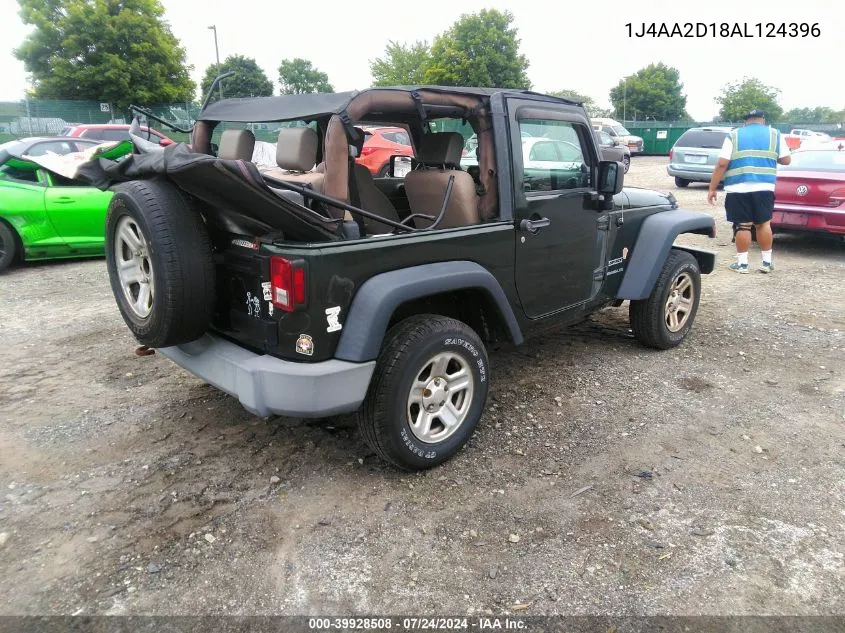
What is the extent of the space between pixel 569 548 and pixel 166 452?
2.17 m

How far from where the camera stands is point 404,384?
2938 millimetres

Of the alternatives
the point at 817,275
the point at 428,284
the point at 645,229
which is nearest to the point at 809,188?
the point at 817,275

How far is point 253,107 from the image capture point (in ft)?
11.4

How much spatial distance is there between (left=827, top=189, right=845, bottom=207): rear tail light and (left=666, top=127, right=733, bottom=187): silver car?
7.71m

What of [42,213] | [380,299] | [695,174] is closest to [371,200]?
[380,299]

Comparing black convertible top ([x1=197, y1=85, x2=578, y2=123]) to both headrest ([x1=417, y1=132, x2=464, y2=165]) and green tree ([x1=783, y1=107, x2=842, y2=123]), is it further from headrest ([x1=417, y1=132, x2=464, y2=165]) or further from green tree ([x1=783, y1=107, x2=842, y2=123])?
green tree ([x1=783, y1=107, x2=842, y2=123])

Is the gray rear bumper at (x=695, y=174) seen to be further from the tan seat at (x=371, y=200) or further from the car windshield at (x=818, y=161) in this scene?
the tan seat at (x=371, y=200)

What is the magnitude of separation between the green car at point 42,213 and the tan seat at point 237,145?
435 cm

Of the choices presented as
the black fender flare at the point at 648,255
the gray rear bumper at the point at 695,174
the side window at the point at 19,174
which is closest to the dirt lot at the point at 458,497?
the black fender flare at the point at 648,255

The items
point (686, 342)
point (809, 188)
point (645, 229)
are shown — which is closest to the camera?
point (645, 229)

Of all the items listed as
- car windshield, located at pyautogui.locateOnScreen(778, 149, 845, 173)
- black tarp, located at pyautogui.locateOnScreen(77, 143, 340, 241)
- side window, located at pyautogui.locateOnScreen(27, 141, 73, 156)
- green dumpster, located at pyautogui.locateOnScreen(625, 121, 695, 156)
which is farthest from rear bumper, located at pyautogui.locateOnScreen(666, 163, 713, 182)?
green dumpster, located at pyautogui.locateOnScreen(625, 121, 695, 156)

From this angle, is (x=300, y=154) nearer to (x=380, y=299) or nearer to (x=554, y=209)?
(x=380, y=299)

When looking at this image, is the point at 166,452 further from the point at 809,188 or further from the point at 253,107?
the point at 809,188

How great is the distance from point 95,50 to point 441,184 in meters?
32.5
